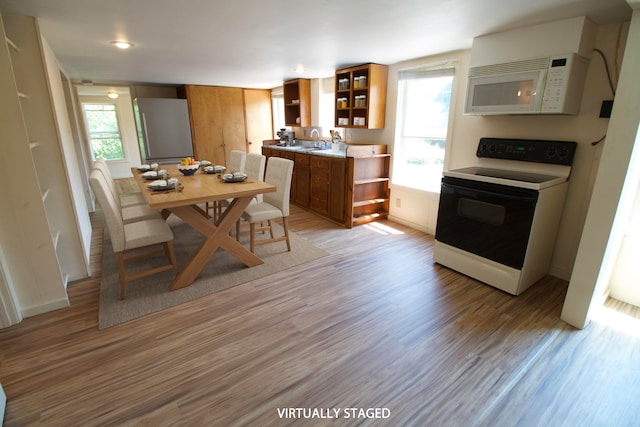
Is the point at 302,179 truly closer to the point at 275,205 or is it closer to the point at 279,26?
the point at 275,205

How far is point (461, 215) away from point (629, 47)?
143 cm

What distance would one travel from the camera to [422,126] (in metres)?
3.76

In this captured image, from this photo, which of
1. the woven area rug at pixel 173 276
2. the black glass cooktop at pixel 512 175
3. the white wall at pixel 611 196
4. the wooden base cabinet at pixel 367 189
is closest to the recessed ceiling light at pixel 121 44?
the woven area rug at pixel 173 276

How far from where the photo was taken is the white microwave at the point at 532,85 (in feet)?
7.27

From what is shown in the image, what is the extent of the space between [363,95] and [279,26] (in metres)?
1.87

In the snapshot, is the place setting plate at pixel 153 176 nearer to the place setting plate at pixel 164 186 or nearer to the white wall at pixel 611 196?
the place setting plate at pixel 164 186

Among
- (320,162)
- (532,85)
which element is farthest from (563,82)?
(320,162)

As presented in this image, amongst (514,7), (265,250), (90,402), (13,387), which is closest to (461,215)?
(514,7)

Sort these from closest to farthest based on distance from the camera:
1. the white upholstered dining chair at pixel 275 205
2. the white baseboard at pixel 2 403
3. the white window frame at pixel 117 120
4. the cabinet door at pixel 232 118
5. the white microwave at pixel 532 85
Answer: the white baseboard at pixel 2 403 → the white microwave at pixel 532 85 → the white upholstered dining chair at pixel 275 205 → the cabinet door at pixel 232 118 → the white window frame at pixel 117 120

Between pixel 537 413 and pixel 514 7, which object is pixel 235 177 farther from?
pixel 537 413

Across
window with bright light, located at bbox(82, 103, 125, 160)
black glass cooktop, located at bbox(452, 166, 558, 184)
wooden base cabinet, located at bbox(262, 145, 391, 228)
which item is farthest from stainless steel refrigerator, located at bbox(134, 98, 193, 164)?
black glass cooktop, located at bbox(452, 166, 558, 184)

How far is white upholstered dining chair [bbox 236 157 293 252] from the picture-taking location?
303 cm

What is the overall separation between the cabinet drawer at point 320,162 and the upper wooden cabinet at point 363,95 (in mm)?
569

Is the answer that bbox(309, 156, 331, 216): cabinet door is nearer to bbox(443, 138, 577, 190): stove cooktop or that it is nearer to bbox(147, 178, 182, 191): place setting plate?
bbox(443, 138, 577, 190): stove cooktop
